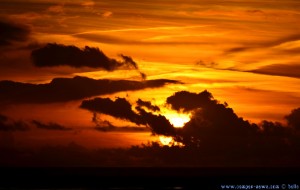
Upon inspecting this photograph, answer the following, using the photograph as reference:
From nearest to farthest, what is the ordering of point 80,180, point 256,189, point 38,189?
point 256,189 → point 38,189 → point 80,180

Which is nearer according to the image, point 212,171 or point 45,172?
point 45,172

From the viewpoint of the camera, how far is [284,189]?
6097 cm

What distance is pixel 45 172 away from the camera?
125 meters

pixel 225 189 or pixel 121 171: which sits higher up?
pixel 121 171

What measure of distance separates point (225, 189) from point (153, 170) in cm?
8242

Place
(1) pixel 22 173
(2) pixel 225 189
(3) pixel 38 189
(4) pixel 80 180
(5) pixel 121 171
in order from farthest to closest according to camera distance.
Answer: (5) pixel 121 171, (1) pixel 22 173, (4) pixel 80 180, (3) pixel 38 189, (2) pixel 225 189

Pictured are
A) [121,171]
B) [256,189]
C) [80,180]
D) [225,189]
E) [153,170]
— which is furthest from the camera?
[153,170]

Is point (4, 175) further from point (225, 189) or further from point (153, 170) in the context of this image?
point (225, 189)

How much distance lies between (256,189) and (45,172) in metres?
71.8

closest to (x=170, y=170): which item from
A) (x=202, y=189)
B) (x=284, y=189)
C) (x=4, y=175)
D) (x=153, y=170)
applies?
(x=153, y=170)

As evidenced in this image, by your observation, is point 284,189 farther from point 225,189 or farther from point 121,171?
point 121,171

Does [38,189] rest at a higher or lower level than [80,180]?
lower

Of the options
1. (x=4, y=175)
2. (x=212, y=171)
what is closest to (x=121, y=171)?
(x=212, y=171)

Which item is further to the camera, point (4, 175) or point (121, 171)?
point (121, 171)
